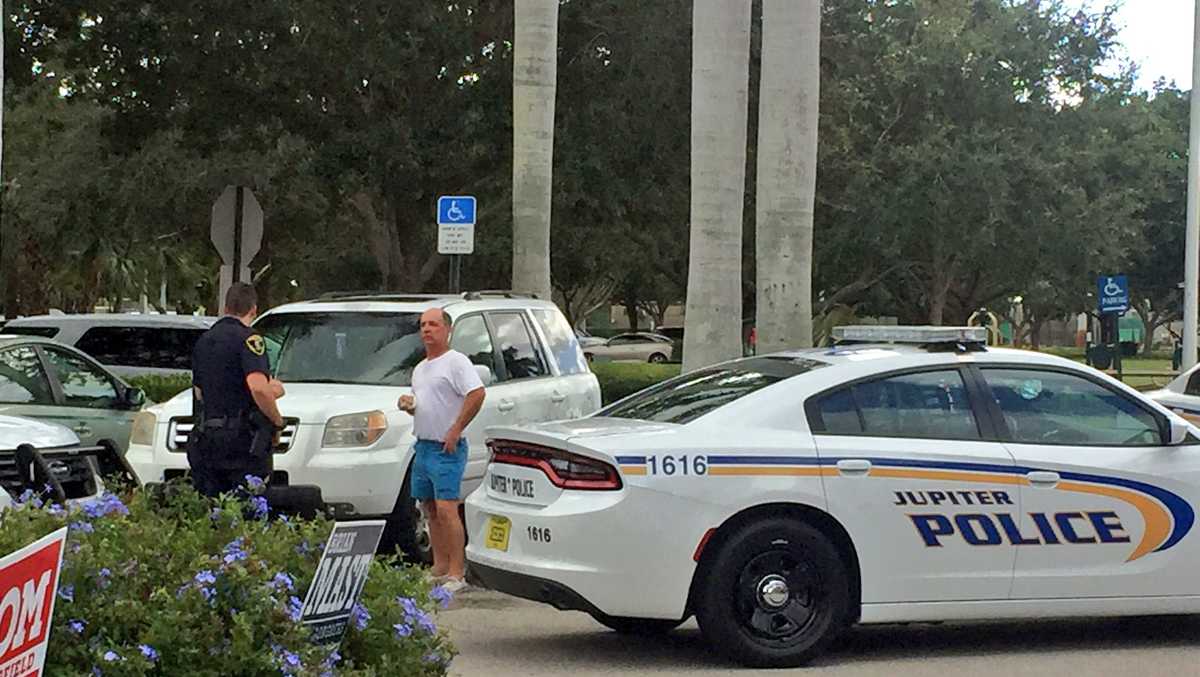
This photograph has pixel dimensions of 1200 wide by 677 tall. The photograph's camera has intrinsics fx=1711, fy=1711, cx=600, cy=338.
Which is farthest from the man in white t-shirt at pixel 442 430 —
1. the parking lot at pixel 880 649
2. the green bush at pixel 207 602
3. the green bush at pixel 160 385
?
the green bush at pixel 160 385

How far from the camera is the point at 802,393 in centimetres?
840

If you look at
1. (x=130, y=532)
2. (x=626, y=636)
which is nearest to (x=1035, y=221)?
(x=626, y=636)

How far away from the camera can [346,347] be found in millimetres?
12039

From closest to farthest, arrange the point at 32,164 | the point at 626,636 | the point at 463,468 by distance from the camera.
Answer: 1. the point at 626,636
2. the point at 463,468
3. the point at 32,164

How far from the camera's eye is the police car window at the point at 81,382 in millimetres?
13016

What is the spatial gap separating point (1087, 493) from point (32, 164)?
31.6 m

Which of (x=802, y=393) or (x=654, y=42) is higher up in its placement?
(x=654, y=42)

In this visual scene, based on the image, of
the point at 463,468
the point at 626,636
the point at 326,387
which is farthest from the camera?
the point at 326,387

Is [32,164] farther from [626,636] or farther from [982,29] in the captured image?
[626,636]


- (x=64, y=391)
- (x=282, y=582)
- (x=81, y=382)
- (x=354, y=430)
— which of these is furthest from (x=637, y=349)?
(x=282, y=582)

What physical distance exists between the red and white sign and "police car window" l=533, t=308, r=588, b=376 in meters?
9.63

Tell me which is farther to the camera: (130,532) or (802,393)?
(802,393)

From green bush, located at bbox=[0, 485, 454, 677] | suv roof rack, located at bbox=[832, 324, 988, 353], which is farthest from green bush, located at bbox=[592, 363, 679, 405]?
green bush, located at bbox=[0, 485, 454, 677]

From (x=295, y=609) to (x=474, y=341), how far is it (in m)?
7.15
